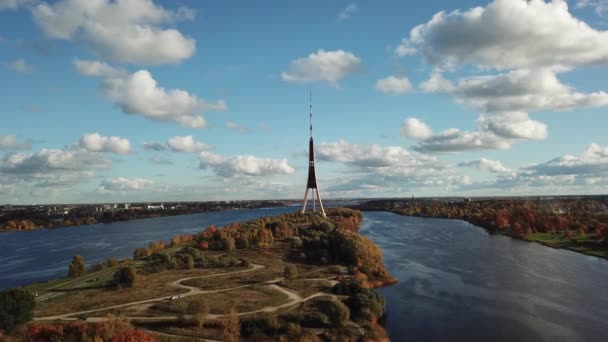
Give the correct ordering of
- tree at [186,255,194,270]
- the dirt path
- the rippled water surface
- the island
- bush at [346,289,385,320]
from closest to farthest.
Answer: the island
the dirt path
the rippled water surface
bush at [346,289,385,320]
tree at [186,255,194,270]

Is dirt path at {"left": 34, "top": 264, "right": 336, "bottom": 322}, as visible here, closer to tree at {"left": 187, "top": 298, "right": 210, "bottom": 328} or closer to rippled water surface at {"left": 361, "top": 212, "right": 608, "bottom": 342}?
tree at {"left": 187, "top": 298, "right": 210, "bottom": 328}

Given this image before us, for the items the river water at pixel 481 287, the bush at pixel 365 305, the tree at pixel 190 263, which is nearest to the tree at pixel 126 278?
the tree at pixel 190 263

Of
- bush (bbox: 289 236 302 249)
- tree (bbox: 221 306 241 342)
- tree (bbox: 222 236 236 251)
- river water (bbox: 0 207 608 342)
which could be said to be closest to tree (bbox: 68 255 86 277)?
river water (bbox: 0 207 608 342)

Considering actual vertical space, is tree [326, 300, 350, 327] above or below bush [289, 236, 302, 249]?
below

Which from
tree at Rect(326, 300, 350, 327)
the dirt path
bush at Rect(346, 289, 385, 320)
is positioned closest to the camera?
the dirt path

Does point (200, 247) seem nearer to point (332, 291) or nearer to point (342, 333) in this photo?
point (332, 291)

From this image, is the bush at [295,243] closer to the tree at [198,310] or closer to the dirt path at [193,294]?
the dirt path at [193,294]

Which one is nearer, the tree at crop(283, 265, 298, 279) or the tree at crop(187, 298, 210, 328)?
the tree at crop(187, 298, 210, 328)
